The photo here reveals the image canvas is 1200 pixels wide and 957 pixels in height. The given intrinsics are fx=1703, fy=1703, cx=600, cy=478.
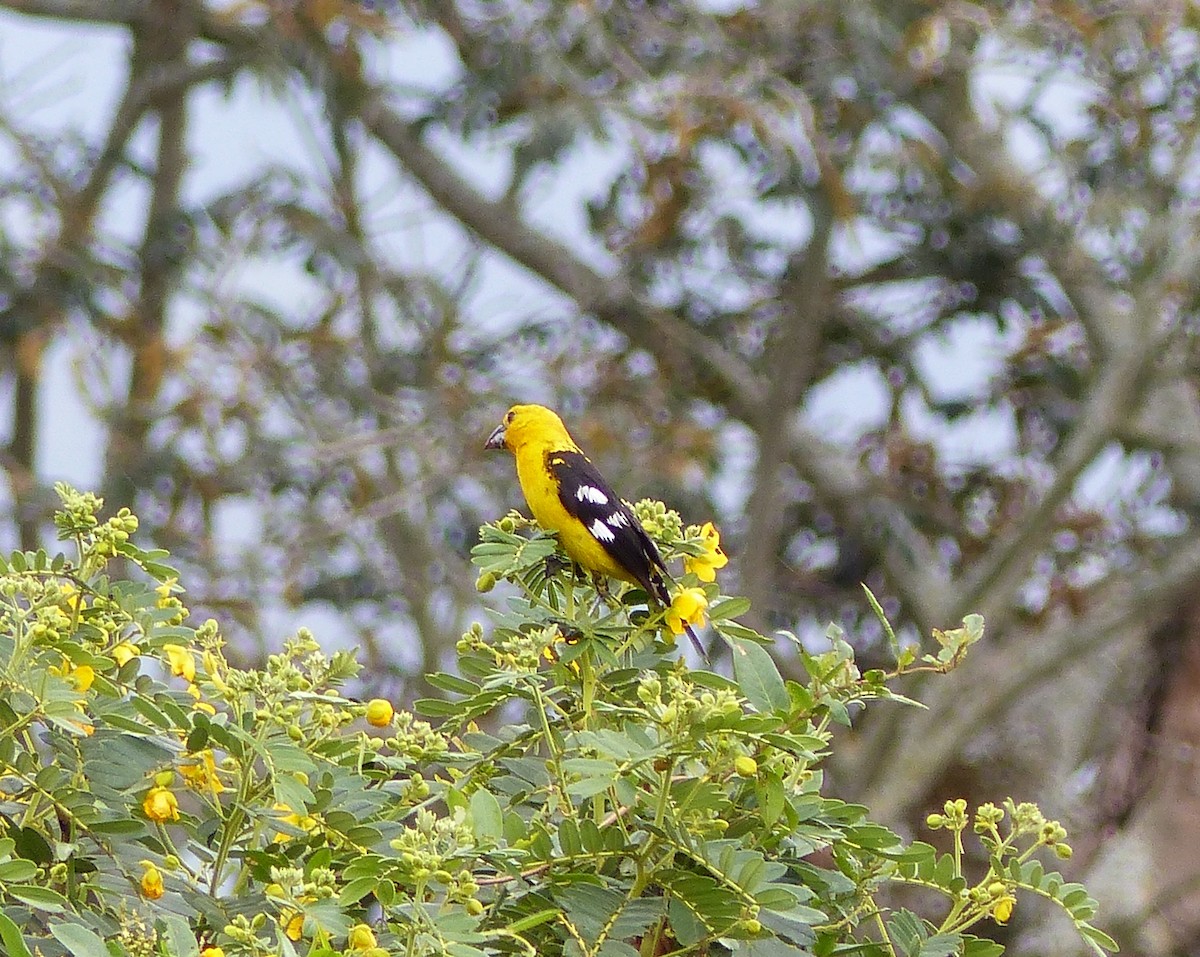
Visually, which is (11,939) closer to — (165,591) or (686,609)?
(165,591)

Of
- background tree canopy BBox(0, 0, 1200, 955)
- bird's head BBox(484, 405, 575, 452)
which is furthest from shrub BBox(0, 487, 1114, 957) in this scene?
background tree canopy BBox(0, 0, 1200, 955)

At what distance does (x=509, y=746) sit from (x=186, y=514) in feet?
21.7

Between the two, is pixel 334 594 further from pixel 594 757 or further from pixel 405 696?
pixel 594 757

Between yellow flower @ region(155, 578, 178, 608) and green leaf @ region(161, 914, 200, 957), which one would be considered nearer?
green leaf @ region(161, 914, 200, 957)

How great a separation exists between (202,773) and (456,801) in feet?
0.99

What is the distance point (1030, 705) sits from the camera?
29.3ft

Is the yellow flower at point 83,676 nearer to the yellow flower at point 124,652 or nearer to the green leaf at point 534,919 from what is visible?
the yellow flower at point 124,652

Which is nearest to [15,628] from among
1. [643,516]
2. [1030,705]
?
[643,516]

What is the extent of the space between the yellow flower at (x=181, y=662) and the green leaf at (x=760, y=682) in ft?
1.89

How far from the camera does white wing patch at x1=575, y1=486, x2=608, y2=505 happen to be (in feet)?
8.43

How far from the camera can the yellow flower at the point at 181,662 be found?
1800mm

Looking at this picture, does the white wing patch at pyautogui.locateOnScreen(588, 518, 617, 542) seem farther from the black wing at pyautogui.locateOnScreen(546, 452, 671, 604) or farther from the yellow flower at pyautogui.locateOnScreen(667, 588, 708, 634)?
the yellow flower at pyautogui.locateOnScreen(667, 588, 708, 634)

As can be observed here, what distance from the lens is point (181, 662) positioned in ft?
5.90

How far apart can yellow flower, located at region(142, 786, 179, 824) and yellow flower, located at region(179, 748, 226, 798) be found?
0.06m
